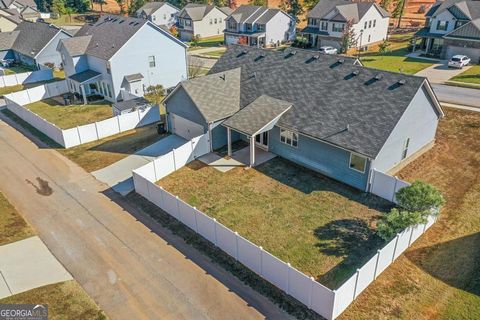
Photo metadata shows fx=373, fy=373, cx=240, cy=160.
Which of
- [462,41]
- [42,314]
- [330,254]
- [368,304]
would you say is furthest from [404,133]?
[462,41]

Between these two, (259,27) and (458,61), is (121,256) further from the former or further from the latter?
(259,27)

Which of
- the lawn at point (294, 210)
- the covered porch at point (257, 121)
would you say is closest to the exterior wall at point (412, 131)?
the lawn at point (294, 210)

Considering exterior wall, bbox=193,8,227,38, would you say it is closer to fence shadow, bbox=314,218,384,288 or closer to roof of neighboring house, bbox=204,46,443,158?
roof of neighboring house, bbox=204,46,443,158

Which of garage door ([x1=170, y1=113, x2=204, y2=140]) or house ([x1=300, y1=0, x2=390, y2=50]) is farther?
house ([x1=300, y1=0, x2=390, y2=50])

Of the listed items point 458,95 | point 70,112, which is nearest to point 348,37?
point 458,95

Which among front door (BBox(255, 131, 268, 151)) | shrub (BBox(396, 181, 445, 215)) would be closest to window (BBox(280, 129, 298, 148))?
front door (BBox(255, 131, 268, 151))

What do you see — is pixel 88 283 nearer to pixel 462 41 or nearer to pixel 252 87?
pixel 252 87
